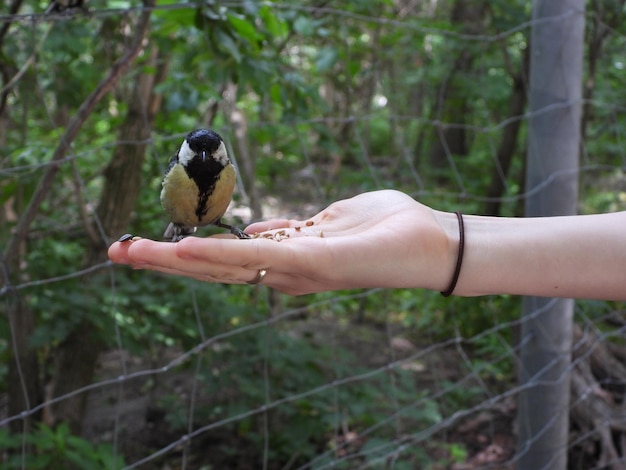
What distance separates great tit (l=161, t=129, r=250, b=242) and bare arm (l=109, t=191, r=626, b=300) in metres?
0.27

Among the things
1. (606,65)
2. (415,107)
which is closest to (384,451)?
(606,65)

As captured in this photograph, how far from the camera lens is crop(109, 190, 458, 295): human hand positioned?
119cm

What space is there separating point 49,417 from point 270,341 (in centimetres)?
101

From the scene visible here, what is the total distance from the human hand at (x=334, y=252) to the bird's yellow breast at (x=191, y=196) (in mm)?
158

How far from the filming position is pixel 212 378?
2756mm

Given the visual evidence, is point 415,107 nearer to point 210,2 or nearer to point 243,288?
point 243,288

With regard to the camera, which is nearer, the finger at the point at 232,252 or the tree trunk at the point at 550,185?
the finger at the point at 232,252

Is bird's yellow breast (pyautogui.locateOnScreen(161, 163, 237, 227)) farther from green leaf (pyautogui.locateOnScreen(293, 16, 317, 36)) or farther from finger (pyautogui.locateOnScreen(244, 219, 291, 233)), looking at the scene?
green leaf (pyautogui.locateOnScreen(293, 16, 317, 36))

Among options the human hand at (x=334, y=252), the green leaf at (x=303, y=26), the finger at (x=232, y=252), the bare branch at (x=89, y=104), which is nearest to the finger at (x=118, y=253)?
the human hand at (x=334, y=252)

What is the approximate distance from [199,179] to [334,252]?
518 millimetres

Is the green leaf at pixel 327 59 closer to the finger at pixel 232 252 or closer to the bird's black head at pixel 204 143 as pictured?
the bird's black head at pixel 204 143

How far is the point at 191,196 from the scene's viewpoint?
171 cm

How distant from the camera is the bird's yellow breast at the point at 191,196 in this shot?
67.0 inches

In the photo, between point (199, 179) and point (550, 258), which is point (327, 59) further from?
point (550, 258)
